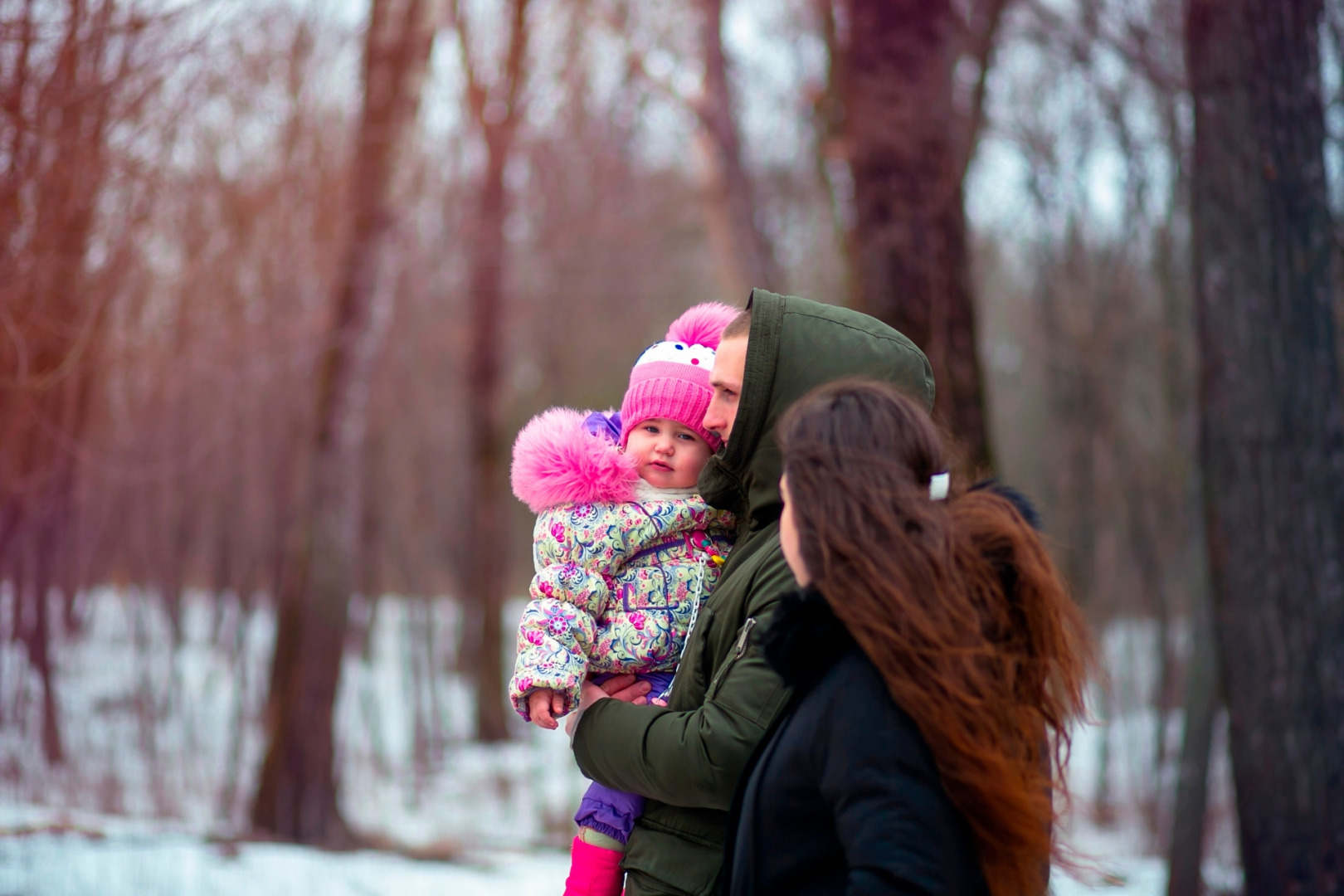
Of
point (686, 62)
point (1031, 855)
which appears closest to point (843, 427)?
point (1031, 855)

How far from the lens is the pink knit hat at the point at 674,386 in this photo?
2.06 m

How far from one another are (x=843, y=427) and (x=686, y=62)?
8.79 meters

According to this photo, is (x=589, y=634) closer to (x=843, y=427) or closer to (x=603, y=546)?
(x=603, y=546)

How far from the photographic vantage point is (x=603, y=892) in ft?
6.34

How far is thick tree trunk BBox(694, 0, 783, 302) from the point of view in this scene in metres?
8.73

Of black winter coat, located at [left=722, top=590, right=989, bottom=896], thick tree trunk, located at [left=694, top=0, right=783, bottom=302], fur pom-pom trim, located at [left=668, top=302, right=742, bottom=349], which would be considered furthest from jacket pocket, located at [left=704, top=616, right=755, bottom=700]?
thick tree trunk, located at [left=694, top=0, right=783, bottom=302]

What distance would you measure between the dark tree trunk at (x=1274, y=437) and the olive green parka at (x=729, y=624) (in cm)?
268

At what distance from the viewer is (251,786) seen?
28.5 feet

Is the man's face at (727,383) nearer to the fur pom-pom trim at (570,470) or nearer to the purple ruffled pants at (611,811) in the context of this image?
the fur pom-pom trim at (570,470)

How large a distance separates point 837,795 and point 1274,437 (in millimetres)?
3205

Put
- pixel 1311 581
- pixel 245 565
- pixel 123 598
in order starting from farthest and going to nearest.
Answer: pixel 245 565, pixel 123 598, pixel 1311 581

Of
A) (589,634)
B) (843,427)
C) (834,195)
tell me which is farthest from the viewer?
(834,195)

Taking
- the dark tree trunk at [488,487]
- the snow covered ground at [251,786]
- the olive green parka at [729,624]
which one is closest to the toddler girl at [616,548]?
the olive green parka at [729,624]

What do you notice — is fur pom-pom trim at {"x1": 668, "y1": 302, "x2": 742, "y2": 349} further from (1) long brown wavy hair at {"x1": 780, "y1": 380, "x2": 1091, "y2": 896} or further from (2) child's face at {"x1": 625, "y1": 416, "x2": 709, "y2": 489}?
(1) long brown wavy hair at {"x1": 780, "y1": 380, "x2": 1091, "y2": 896}
